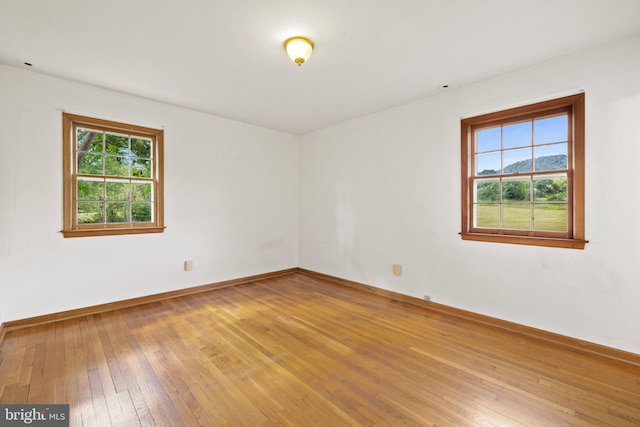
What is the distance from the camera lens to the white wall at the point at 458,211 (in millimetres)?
2463

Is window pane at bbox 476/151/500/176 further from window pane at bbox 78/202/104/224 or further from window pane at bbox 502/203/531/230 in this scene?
window pane at bbox 78/202/104/224

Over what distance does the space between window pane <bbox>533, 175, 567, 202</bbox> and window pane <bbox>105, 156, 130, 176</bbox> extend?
191 inches

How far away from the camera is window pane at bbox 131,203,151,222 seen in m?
3.85

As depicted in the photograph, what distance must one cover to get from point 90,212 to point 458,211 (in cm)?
447

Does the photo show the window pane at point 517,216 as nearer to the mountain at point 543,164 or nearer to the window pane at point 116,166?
the mountain at point 543,164

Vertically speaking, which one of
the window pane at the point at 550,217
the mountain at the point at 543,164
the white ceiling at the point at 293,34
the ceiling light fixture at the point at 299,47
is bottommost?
the window pane at the point at 550,217

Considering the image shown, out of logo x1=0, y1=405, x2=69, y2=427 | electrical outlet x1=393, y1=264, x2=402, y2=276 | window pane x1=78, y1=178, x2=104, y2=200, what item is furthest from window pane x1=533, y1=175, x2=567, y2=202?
window pane x1=78, y1=178, x2=104, y2=200

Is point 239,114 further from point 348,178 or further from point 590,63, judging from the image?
point 590,63

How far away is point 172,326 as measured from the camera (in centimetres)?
309

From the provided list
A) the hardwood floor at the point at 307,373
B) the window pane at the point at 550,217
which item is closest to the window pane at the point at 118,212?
the hardwood floor at the point at 307,373

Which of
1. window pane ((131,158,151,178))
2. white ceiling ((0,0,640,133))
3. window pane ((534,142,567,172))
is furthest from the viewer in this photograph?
window pane ((131,158,151,178))

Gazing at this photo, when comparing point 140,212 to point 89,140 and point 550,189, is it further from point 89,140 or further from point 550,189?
point 550,189

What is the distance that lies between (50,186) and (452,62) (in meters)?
4.44

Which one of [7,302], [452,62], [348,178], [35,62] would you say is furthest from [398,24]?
[7,302]
